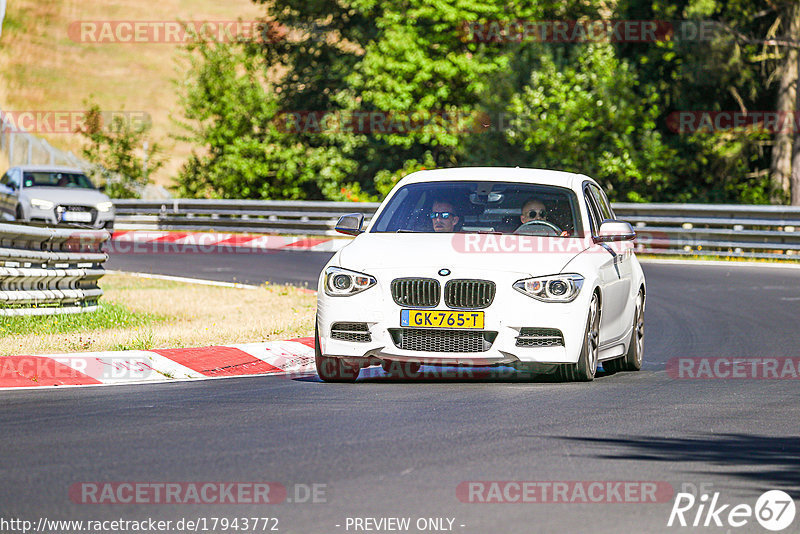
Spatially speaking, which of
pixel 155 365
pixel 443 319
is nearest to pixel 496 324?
pixel 443 319

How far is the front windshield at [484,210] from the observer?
11586 mm

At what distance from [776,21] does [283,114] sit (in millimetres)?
19882

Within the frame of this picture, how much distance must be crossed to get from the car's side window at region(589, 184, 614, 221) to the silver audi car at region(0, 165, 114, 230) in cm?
2095

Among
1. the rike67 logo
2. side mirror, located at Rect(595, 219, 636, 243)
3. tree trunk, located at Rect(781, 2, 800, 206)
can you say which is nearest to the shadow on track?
the rike67 logo

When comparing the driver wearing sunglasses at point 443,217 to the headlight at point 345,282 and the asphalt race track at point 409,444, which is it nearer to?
the headlight at point 345,282

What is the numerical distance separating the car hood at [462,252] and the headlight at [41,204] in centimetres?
2236

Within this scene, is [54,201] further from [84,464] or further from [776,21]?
[84,464]

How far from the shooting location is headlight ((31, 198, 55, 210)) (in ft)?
107

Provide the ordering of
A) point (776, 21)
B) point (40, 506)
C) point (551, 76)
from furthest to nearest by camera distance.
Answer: point (551, 76), point (776, 21), point (40, 506)

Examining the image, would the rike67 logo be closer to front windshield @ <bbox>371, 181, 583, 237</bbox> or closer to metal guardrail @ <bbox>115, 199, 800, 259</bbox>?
front windshield @ <bbox>371, 181, 583, 237</bbox>

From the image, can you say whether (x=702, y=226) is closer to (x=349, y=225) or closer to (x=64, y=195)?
(x=64, y=195)

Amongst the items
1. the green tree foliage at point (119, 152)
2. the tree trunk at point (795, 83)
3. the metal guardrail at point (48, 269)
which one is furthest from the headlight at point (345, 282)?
the green tree foliage at point (119, 152)

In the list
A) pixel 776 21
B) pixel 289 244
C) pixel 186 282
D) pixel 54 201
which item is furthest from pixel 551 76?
pixel 186 282

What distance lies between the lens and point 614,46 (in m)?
43.6
